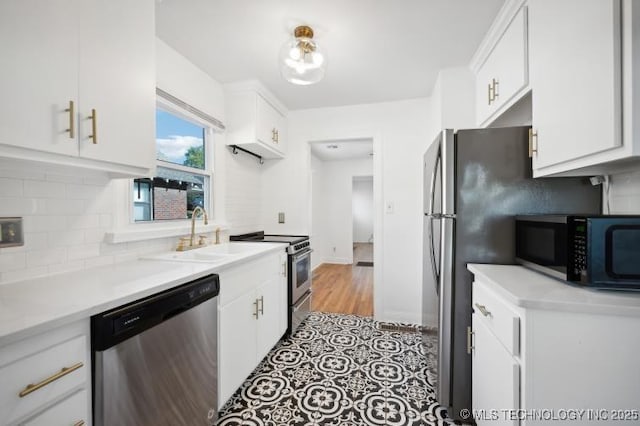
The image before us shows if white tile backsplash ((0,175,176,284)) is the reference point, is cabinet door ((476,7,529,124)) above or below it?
above

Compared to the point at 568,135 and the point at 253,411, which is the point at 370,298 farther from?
the point at 568,135

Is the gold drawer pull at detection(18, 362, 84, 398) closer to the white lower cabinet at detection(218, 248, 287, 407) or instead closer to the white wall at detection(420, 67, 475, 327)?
the white lower cabinet at detection(218, 248, 287, 407)

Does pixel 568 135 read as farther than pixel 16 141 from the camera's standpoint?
Yes

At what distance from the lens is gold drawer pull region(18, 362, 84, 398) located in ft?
2.31

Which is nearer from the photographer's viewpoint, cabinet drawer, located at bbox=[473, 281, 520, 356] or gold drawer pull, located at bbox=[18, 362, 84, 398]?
gold drawer pull, located at bbox=[18, 362, 84, 398]

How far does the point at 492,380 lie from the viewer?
45.9 inches

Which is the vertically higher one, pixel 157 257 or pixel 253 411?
pixel 157 257

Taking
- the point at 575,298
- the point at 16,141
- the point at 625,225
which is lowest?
the point at 575,298

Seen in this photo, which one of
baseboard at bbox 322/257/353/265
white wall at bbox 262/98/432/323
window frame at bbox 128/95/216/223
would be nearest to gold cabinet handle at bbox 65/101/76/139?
window frame at bbox 128/95/216/223

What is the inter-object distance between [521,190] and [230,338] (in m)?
1.86

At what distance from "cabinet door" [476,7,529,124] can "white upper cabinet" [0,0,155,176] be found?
2.02 m

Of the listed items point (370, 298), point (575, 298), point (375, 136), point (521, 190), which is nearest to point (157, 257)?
point (575, 298)

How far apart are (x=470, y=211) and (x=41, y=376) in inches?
73.0

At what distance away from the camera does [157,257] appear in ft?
5.51
